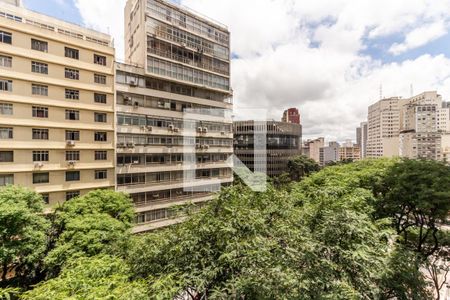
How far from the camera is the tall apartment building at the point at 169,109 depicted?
19531 mm

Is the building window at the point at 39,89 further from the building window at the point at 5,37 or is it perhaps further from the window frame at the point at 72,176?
the window frame at the point at 72,176

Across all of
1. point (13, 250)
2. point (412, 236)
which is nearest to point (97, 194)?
point (13, 250)

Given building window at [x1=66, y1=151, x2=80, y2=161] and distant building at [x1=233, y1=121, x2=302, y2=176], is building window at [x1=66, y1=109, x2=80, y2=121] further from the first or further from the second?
distant building at [x1=233, y1=121, x2=302, y2=176]

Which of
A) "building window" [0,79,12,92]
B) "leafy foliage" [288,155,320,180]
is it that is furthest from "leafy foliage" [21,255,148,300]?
"leafy foliage" [288,155,320,180]

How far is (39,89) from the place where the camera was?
15984mm

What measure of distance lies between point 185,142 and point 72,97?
9887 mm

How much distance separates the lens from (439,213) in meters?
9.70

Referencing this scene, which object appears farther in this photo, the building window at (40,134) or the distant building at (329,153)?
the distant building at (329,153)

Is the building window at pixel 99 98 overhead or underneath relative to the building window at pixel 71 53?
underneath

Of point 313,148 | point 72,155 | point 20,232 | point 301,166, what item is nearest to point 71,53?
point 72,155

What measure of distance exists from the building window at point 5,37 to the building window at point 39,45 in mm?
1151

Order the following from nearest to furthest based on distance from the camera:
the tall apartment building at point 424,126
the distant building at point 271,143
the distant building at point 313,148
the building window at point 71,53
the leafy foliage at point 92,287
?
the leafy foliage at point 92,287 < the building window at point 71,53 < the distant building at point 271,143 < the tall apartment building at point 424,126 < the distant building at point 313,148

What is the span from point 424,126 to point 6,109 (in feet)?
328

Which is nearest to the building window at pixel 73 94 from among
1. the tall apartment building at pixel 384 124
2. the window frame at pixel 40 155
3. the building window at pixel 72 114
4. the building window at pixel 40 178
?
the building window at pixel 72 114
